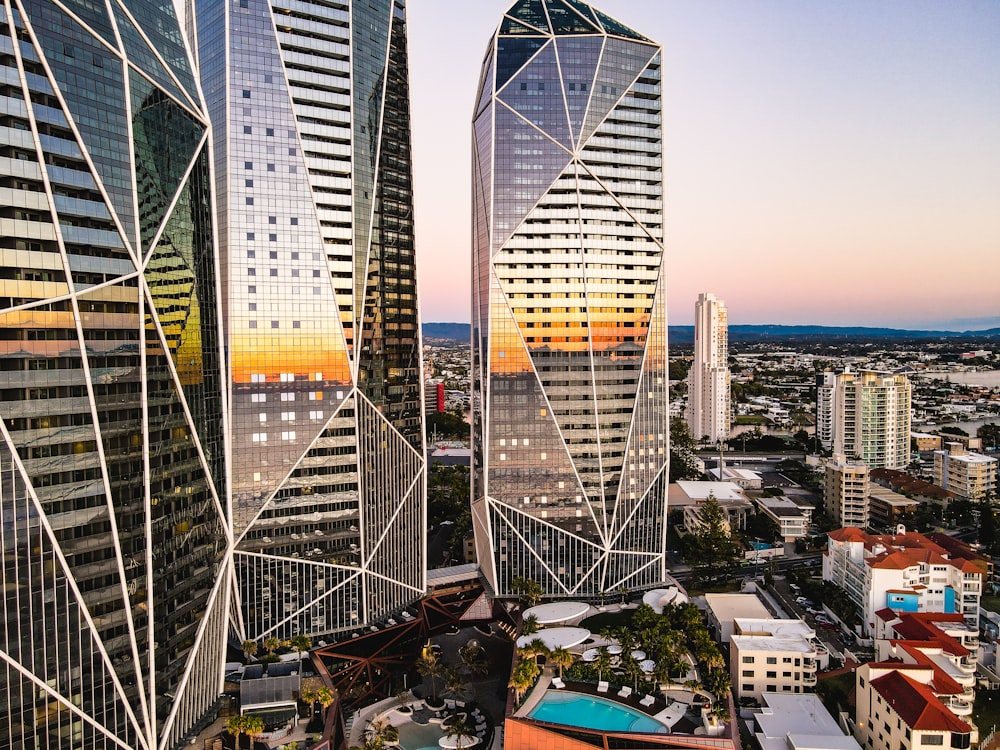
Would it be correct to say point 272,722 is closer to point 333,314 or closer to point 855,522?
point 333,314

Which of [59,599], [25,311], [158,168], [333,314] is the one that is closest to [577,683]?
[59,599]

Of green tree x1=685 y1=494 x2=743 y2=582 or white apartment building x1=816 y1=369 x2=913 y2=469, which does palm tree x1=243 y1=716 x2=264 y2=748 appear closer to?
green tree x1=685 y1=494 x2=743 y2=582

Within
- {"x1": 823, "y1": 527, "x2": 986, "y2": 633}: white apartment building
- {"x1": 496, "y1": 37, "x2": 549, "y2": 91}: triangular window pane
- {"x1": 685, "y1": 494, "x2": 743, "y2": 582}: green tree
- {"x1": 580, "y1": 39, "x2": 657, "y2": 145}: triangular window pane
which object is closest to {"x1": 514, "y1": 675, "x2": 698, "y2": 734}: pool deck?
{"x1": 823, "y1": 527, "x2": 986, "y2": 633}: white apartment building

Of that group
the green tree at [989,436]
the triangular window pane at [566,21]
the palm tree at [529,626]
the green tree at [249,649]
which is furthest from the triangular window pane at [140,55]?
the green tree at [989,436]

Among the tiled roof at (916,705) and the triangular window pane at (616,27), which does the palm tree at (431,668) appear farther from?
the triangular window pane at (616,27)

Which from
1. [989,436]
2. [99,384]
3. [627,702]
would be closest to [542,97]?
[99,384]

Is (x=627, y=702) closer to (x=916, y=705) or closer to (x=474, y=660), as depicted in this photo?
(x=474, y=660)
